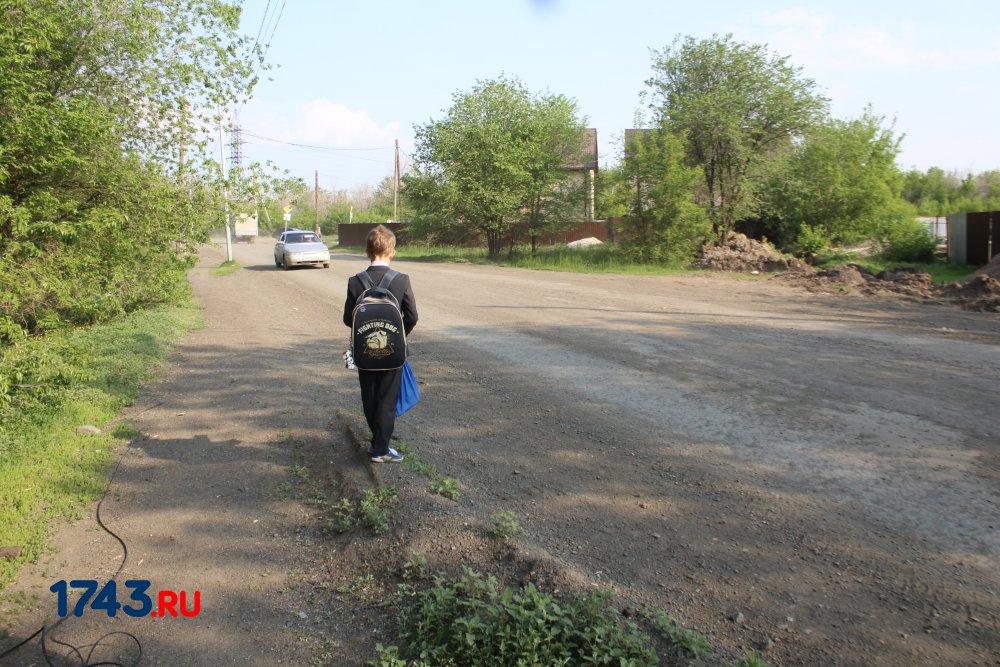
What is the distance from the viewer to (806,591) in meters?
3.45

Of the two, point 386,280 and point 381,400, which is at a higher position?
point 386,280

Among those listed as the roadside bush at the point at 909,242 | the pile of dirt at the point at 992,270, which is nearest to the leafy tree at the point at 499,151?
the roadside bush at the point at 909,242

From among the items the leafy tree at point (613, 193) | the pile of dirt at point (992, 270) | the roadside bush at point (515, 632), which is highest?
the leafy tree at point (613, 193)

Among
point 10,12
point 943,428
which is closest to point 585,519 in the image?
point 943,428

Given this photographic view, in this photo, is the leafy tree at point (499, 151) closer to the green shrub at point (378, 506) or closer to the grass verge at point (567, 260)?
the grass verge at point (567, 260)

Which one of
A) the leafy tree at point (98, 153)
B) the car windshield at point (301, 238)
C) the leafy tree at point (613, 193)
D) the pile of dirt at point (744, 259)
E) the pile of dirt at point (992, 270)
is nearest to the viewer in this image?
the leafy tree at point (98, 153)

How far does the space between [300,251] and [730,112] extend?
16.9 m

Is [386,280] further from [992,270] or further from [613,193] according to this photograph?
[613,193]

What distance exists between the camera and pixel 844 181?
26516mm

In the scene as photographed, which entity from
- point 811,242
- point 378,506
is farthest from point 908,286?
point 378,506

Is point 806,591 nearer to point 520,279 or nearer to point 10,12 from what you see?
point 10,12

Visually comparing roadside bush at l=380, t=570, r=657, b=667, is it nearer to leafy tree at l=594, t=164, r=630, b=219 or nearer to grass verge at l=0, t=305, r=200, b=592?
grass verge at l=0, t=305, r=200, b=592

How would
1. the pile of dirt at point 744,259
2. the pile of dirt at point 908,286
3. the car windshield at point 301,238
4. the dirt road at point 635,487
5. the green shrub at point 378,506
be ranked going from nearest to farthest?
the dirt road at point 635,487, the green shrub at point 378,506, the pile of dirt at point 908,286, the pile of dirt at point 744,259, the car windshield at point 301,238

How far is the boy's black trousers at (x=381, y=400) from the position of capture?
4.93 m
